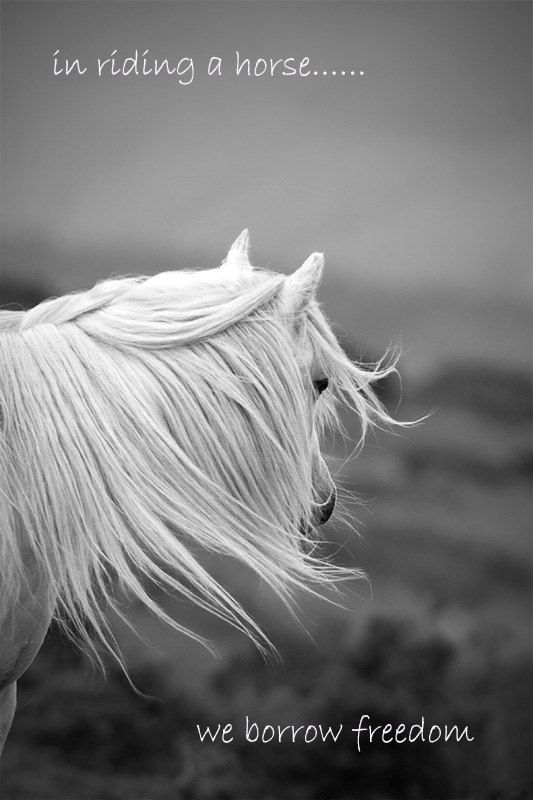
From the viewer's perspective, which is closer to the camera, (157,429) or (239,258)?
(157,429)

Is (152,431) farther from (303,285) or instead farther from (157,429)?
(303,285)

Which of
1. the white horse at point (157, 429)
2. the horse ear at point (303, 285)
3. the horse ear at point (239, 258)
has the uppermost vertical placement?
the horse ear at point (239, 258)

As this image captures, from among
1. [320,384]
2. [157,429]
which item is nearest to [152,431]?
[157,429]

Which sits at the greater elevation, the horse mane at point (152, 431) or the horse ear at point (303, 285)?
the horse ear at point (303, 285)

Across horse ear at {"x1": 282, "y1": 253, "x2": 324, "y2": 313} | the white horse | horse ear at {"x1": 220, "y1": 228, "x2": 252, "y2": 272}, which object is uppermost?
horse ear at {"x1": 220, "y1": 228, "x2": 252, "y2": 272}

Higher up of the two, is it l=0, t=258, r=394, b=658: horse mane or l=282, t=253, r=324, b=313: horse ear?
l=282, t=253, r=324, b=313: horse ear

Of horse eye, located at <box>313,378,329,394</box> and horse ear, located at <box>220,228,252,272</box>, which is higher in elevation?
horse ear, located at <box>220,228,252,272</box>
